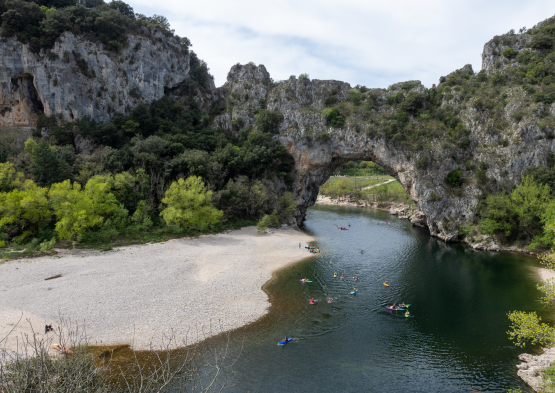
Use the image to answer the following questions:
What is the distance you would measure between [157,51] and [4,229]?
45.6m

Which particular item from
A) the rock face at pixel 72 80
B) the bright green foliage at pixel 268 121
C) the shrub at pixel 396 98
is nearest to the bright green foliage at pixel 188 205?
the bright green foliage at pixel 268 121

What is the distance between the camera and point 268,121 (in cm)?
6059

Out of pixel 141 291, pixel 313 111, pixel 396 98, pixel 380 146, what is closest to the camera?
pixel 141 291

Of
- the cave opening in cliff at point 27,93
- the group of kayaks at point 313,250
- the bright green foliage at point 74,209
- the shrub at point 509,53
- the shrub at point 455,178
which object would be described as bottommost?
the group of kayaks at point 313,250

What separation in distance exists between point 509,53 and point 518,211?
32428 millimetres

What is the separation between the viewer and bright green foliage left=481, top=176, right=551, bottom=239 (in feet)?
132

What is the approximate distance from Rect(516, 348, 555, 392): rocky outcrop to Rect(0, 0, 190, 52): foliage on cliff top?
71.1 meters

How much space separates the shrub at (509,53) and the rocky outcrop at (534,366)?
55.7 metres

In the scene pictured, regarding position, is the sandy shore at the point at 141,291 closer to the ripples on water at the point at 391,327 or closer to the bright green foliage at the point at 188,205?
the ripples on water at the point at 391,327

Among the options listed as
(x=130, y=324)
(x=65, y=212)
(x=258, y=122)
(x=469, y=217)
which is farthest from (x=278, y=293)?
(x=258, y=122)

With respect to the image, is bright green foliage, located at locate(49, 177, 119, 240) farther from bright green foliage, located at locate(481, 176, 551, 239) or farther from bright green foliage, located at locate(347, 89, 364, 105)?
bright green foliage, located at locate(481, 176, 551, 239)

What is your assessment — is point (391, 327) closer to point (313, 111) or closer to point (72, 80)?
point (313, 111)

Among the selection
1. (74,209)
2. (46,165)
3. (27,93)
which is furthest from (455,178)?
(27,93)

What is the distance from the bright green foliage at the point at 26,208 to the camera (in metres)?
32.8
